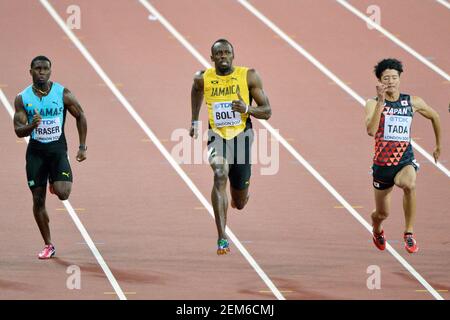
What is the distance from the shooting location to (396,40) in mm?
20266

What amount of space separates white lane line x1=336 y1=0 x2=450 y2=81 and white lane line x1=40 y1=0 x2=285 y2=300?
4.36m

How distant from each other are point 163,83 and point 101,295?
752 centimetres

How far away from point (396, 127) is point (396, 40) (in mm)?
8061

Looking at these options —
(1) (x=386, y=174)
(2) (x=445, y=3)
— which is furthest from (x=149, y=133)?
(2) (x=445, y=3)

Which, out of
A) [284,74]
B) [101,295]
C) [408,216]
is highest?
[284,74]

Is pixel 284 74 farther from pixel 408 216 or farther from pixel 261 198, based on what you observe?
pixel 408 216

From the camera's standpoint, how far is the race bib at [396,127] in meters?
12.4

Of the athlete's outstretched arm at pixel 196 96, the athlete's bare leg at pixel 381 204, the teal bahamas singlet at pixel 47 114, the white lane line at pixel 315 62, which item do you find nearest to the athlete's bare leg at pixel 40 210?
the teal bahamas singlet at pixel 47 114

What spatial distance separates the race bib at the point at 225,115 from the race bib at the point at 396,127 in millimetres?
1376

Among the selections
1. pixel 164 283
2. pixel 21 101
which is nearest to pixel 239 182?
pixel 164 283

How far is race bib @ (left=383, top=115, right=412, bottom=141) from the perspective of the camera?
1237 centimetres

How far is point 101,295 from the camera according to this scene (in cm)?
1172

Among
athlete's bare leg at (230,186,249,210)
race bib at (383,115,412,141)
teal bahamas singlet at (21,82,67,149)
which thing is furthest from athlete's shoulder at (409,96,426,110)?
teal bahamas singlet at (21,82,67,149)

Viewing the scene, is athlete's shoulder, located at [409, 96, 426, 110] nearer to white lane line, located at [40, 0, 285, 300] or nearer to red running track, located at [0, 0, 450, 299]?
red running track, located at [0, 0, 450, 299]
